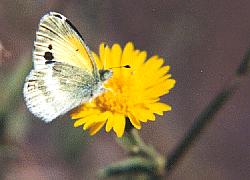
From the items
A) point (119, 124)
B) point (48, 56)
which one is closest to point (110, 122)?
point (119, 124)


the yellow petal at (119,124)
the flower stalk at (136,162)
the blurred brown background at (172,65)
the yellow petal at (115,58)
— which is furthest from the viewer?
the blurred brown background at (172,65)

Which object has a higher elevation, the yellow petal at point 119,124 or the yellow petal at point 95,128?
the yellow petal at point 119,124

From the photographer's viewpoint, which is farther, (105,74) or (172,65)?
(172,65)

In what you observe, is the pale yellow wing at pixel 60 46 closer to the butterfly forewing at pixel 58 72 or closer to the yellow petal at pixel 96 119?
the butterfly forewing at pixel 58 72

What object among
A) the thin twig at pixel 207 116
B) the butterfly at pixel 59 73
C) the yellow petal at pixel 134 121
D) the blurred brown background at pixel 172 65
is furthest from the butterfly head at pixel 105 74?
the blurred brown background at pixel 172 65

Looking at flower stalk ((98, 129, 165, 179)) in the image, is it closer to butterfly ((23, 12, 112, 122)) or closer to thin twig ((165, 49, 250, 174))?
thin twig ((165, 49, 250, 174))

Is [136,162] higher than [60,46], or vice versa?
[60,46]

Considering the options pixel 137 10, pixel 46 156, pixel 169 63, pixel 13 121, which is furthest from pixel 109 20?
pixel 13 121

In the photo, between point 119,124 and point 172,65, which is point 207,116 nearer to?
point 119,124
